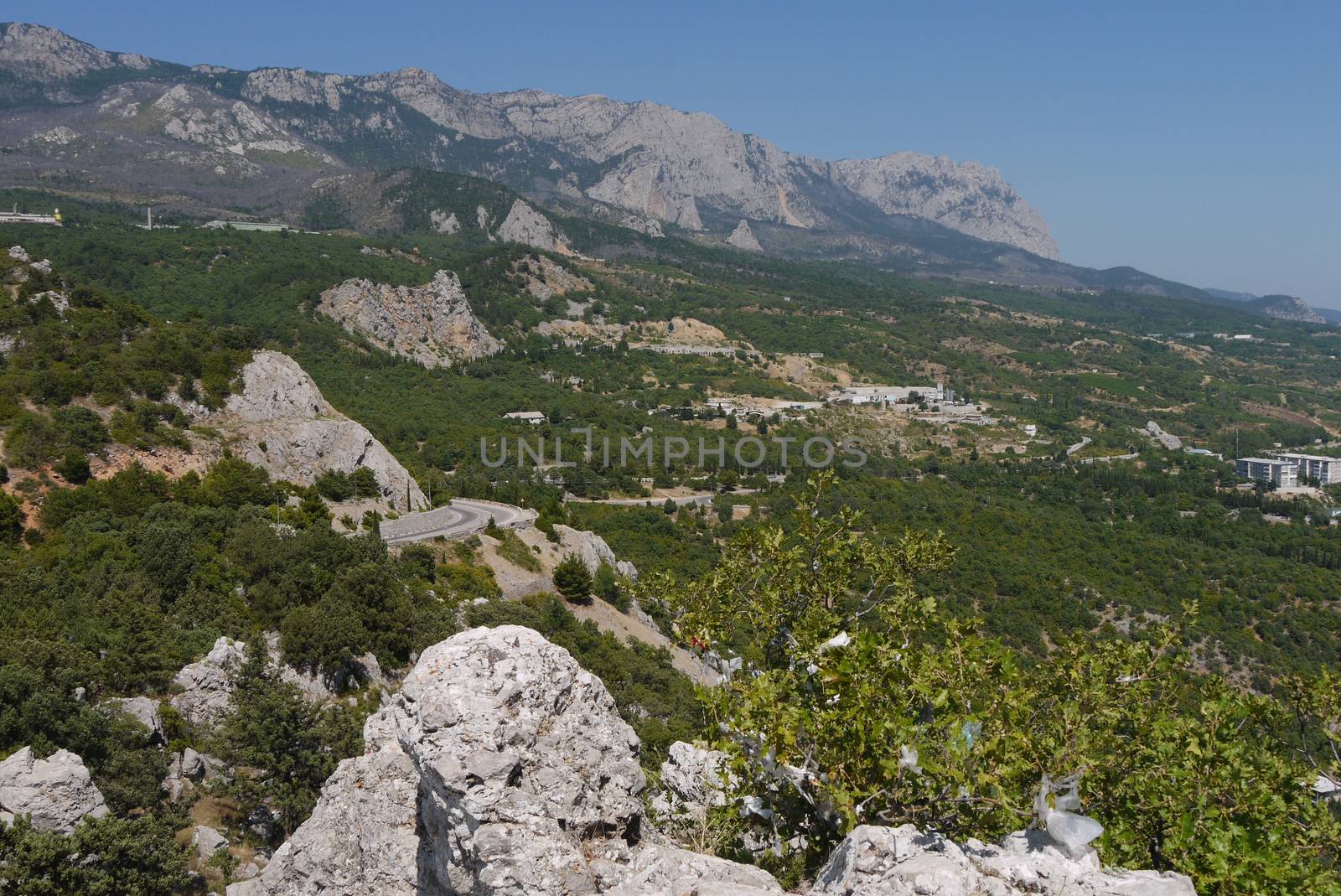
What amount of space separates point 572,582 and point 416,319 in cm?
8558

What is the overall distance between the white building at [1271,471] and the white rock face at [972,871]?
367 ft

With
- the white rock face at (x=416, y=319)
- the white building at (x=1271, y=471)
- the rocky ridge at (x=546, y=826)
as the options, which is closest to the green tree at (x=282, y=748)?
the rocky ridge at (x=546, y=826)

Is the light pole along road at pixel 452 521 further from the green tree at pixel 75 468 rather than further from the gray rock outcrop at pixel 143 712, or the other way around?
the gray rock outcrop at pixel 143 712

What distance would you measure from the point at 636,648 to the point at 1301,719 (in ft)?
89.8

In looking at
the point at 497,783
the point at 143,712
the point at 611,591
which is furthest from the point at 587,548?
the point at 497,783

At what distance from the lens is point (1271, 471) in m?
101

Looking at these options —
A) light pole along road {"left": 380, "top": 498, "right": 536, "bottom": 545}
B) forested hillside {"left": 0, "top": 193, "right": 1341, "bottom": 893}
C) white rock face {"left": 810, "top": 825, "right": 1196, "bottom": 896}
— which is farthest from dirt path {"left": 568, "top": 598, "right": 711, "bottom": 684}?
white rock face {"left": 810, "top": 825, "right": 1196, "bottom": 896}

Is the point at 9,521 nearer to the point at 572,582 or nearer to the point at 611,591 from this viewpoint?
the point at 572,582

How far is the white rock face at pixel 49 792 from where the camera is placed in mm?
13992

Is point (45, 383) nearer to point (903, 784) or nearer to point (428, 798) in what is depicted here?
point (428, 798)

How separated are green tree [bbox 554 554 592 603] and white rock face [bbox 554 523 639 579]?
11.2ft

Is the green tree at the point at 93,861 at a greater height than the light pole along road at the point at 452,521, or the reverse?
the green tree at the point at 93,861

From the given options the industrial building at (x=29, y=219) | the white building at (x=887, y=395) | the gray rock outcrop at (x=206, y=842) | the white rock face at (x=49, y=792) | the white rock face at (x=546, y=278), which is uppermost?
the industrial building at (x=29, y=219)

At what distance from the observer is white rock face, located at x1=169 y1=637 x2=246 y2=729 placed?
19.9m
